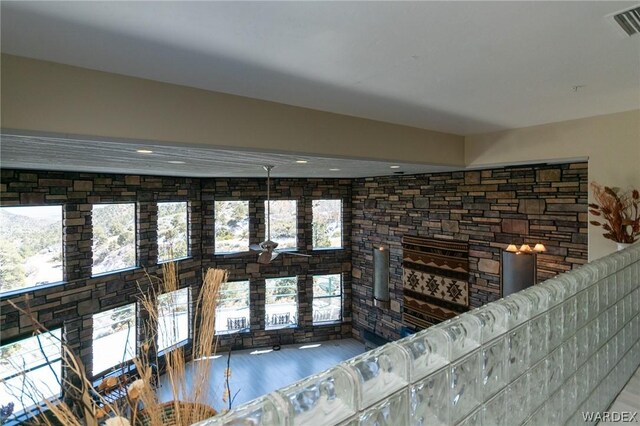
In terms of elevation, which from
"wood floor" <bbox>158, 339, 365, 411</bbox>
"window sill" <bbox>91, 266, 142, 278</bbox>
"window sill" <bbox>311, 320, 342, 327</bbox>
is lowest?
"wood floor" <bbox>158, 339, 365, 411</bbox>

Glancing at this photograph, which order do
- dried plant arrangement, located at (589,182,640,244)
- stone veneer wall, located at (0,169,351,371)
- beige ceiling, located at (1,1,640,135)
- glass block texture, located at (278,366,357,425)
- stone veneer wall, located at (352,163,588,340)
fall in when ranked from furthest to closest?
stone veneer wall, located at (0,169,351,371), stone veneer wall, located at (352,163,588,340), dried plant arrangement, located at (589,182,640,244), beige ceiling, located at (1,1,640,135), glass block texture, located at (278,366,357,425)

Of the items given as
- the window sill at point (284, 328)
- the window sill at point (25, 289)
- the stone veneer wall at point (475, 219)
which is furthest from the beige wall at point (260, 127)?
the window sill at point (284, 328)

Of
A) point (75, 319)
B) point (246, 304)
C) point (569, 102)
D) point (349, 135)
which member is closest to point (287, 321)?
point (246, 304)

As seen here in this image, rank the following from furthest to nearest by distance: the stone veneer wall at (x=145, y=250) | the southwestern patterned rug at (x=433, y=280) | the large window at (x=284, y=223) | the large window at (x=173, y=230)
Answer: the large window at (x=284, y=223) → the large window at (x=173, y=230) → the southwestern patterned rug at (x=433, y=280) → the stone veneer wall at (x=145, y=250)

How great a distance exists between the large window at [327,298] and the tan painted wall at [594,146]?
496cm

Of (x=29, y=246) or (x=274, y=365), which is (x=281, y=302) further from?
(x=29, y=246)

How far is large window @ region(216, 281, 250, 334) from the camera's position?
7418 millimetres

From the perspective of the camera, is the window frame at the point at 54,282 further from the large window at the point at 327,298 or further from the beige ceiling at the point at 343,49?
the large window at the point at 327,298

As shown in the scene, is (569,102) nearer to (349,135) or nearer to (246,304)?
(349,135)

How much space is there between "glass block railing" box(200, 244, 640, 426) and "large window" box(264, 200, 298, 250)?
21.2 ft

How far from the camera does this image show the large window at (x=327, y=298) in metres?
7.98

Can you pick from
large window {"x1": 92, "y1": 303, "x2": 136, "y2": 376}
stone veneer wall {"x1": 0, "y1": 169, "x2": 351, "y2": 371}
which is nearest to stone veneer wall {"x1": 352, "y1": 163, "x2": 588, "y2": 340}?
stone veneer wall {"x1": 0, "y1": 169, "x2": 351, "y2": 371}

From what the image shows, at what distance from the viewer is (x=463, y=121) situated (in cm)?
355

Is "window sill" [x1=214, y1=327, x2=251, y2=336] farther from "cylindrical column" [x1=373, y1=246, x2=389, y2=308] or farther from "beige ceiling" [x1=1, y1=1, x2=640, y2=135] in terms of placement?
"beige ceiling" [x1=1, y1=1, x2=640, y2=135]
